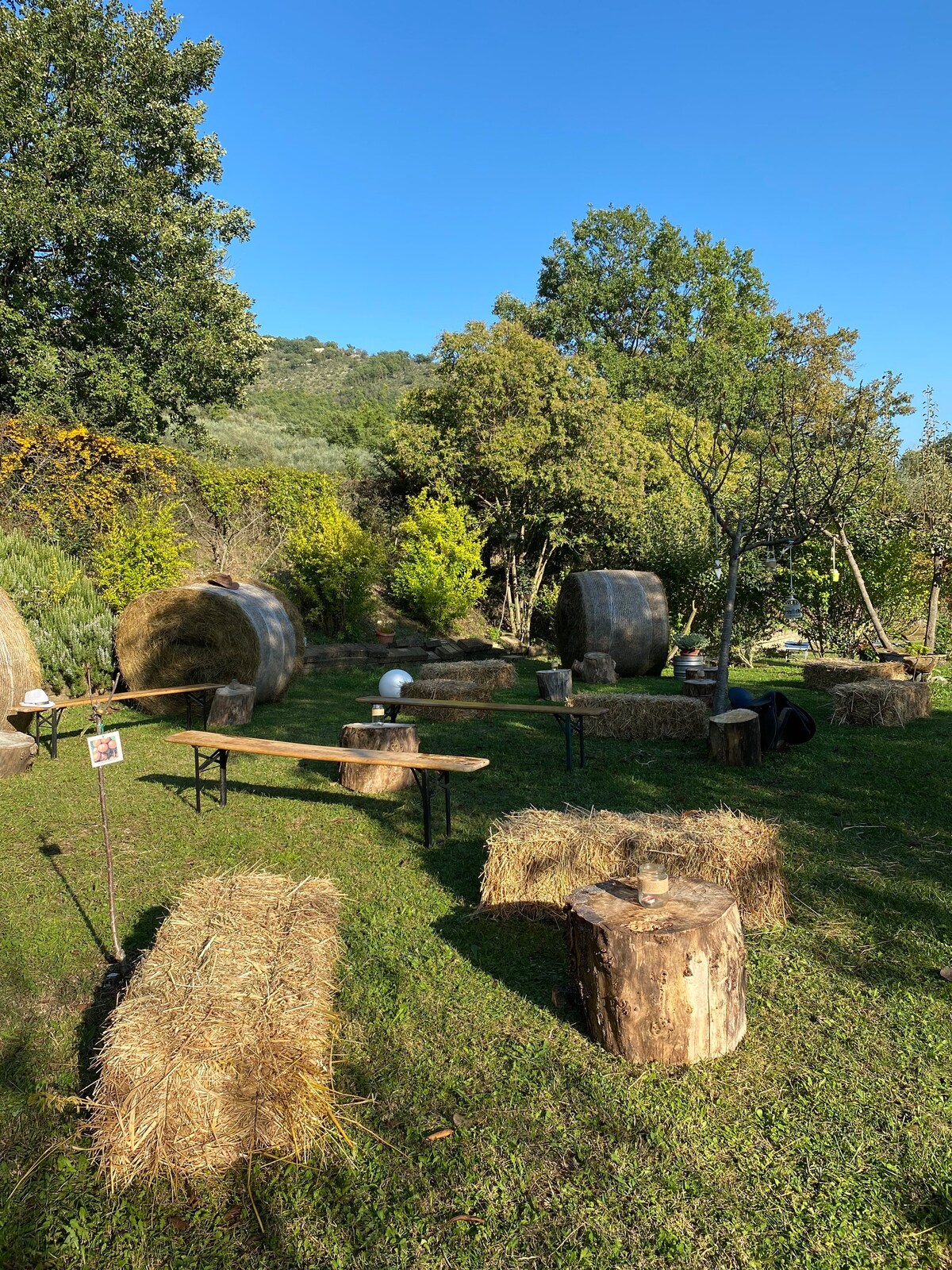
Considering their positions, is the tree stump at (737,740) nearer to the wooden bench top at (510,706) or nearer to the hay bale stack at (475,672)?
the wooden bench top at (510,706)

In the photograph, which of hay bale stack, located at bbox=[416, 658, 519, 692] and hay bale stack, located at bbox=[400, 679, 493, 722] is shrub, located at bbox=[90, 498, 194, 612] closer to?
hay bale stack, located at bbox=[416, 658, 519, 692]

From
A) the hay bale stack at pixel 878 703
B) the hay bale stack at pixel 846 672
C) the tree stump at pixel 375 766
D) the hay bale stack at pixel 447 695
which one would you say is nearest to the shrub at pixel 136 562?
the hay bale stack at pixel 447 695

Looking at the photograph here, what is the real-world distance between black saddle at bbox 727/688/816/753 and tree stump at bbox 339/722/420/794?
3.73 meters

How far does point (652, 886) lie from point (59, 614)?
Answer: 979 centimetres

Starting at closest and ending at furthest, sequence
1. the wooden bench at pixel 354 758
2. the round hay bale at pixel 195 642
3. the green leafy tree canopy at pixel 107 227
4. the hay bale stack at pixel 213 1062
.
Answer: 1. the hay bale stack at pixel 213 1062
2. the wooden bench at pixel 354 758
3. the round hay bale at pixel 195 642
4. the green leafy tree canopy at pixel 107 227

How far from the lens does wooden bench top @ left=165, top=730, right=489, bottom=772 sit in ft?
18.1

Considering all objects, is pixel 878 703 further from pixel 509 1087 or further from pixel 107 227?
pixel 107 227

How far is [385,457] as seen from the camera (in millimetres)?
21672

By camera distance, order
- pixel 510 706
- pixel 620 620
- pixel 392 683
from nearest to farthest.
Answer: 1. pixel 510 706
2. pixel 392 683
3. pixel 620 620

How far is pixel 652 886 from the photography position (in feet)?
10.8

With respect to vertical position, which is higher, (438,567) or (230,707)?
(438,567)

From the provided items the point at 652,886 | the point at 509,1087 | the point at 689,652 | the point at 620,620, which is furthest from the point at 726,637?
the point at 509,1087

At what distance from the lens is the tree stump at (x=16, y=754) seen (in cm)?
753

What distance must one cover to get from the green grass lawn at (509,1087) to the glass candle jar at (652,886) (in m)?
0.64
